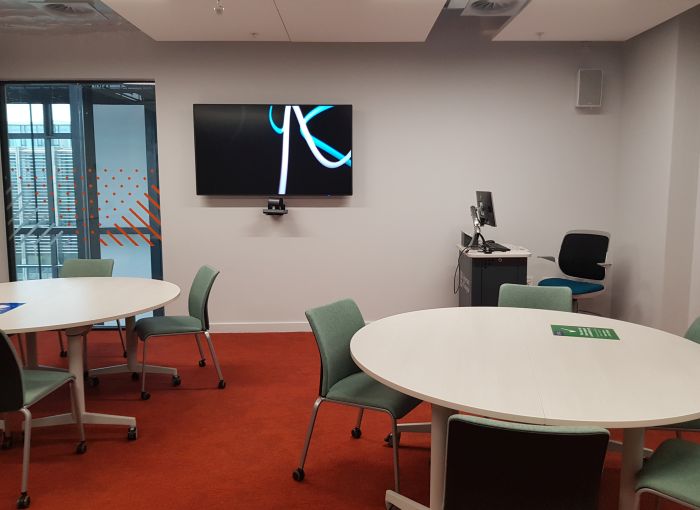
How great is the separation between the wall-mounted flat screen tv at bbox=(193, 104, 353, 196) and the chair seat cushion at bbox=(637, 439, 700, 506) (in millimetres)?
3956

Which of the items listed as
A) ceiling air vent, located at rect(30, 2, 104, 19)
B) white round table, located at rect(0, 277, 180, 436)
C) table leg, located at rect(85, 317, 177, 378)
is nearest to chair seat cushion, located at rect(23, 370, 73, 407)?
white round table, located at rect(0, 277, 180, 436)

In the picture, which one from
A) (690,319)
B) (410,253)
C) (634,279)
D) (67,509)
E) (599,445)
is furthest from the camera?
(410,253)

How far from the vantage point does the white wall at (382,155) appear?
18.3ft

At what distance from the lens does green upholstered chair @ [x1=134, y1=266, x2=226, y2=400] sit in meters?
3.99

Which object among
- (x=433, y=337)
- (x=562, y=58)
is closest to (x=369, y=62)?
(x=562, y=58)

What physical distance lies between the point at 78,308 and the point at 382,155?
3.34m

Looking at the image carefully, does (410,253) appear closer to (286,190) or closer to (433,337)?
(286,190)

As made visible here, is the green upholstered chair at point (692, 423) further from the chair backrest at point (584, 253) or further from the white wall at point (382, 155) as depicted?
the white wall at point (382, 155)

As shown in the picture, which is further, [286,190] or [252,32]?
[286,190]

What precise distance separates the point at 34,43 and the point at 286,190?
2882 mm

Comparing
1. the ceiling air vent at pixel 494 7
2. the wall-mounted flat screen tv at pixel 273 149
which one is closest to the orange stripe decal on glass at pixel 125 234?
the wall-mounted flat screen tv at pixel 273 149

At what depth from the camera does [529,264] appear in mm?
5832

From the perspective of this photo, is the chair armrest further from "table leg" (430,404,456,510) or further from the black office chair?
the black office chair

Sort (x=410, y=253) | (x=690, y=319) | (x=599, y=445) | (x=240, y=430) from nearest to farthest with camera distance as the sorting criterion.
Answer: (x=599, y=445), (x=240, y=430), (x=690, y=319), (x=410, y=253)
